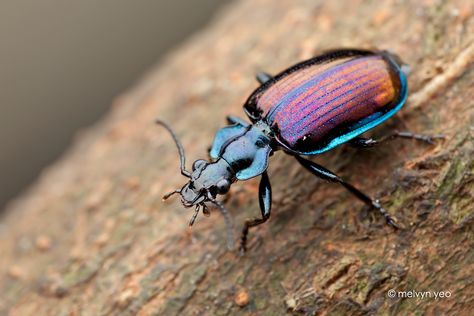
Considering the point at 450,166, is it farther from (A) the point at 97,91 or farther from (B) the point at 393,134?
(A) the point at 97,91

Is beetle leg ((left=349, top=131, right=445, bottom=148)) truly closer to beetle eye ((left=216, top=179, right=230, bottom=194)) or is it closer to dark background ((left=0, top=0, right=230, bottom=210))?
beetle eye ((left=216, top=179, right=230, bottom=194))

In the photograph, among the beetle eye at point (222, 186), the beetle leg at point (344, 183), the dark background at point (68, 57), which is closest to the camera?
the beetle leg at point (344, 183)

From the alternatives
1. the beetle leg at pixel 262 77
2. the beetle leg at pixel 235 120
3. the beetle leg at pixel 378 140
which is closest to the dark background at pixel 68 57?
the beetle leg at pixel 262 77

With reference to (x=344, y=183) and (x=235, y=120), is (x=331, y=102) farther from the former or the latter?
(x=235, y=120)

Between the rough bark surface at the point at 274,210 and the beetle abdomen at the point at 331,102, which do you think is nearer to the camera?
the rough bark surface at the point at 274,210

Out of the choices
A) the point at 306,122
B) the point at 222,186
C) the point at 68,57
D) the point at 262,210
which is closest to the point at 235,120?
the point at 306,122

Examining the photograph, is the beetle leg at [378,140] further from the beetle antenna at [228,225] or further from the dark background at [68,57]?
the dark background at [68,57]

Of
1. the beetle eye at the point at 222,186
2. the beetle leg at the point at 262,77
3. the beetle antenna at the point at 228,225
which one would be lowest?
the beetle antenna at the point at 228,225

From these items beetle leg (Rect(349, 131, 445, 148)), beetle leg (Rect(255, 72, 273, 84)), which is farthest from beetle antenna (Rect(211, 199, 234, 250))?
beetle leg (Rect(255, 72, 273, 84))

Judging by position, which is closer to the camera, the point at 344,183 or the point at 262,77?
the point at 344,183
